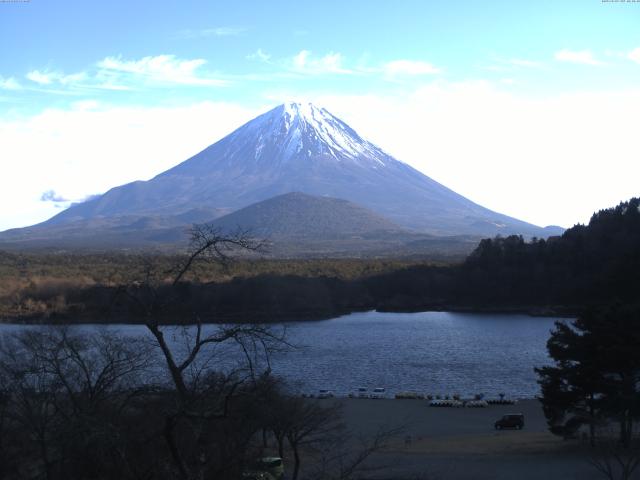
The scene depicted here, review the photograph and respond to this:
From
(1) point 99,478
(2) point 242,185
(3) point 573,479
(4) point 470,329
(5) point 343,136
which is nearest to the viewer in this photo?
(1) point 99,478

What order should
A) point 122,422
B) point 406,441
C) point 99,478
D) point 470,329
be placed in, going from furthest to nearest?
point 470,329, point 406,441, point 122,422, point 99,478

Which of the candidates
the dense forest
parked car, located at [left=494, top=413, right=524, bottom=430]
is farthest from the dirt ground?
the dense forest

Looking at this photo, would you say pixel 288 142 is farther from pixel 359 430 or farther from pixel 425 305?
pixel 359 430

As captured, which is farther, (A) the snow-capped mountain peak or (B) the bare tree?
(A) the snow-capped mountain peak

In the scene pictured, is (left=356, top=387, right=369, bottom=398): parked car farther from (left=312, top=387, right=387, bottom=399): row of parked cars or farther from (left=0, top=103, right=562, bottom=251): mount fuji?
(left=0, top=103, right=562, bottom=251): mount fuji

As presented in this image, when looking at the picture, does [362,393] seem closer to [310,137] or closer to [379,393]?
[379,393]

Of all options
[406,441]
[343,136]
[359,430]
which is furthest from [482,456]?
[343,136]

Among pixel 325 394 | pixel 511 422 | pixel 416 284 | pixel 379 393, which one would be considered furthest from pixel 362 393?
pixel 416 284
